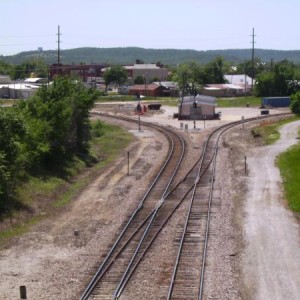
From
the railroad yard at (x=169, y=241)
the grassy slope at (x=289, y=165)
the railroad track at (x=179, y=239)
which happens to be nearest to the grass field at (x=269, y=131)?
the grassy slope at (x=289, y=165)

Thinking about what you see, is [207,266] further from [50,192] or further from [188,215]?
[50,192]

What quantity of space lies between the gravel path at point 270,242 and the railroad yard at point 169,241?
0.04m

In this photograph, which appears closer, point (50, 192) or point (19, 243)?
point (19, 243)

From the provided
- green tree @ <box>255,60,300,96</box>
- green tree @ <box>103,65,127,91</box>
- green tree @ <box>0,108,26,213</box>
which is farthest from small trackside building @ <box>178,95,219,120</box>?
green tree @ <box>103,65,127,91</box>

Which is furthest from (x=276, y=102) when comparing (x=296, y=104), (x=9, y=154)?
(x=9, y=154)

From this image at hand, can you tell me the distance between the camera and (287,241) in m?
24.8

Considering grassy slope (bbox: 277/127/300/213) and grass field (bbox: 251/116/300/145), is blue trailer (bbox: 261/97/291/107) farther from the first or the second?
grassy slope (bbox: 277/127/300/213)

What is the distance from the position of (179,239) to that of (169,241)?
1.48 feet

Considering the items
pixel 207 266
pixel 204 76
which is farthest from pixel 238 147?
pixel 204 76

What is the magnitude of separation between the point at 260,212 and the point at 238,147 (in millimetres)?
23133

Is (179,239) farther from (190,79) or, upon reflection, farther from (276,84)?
(190,79)

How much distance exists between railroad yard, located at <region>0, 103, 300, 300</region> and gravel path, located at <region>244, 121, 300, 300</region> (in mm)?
37

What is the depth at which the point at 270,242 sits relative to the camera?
2473cm

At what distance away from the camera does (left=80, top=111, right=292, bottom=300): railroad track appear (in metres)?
19.6
